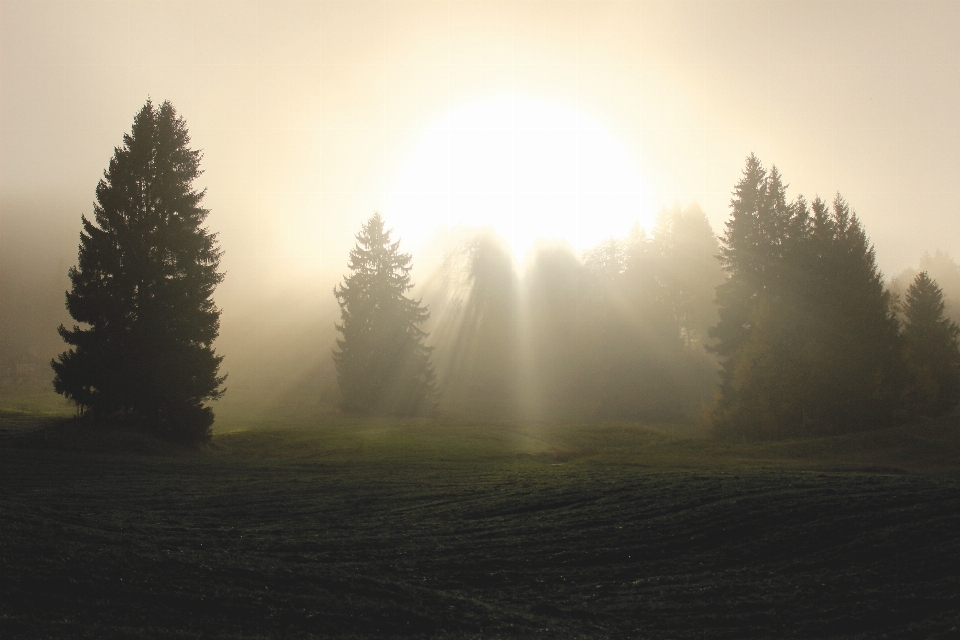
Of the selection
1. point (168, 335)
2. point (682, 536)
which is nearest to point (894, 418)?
point (682, 536)

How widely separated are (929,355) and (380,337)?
40.4 meters

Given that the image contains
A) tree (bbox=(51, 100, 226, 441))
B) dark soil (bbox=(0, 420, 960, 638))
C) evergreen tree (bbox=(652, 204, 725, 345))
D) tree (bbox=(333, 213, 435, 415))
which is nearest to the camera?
dark soil (bbox=(0, 420, 960, 638))

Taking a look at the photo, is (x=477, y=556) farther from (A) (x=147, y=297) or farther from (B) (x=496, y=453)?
(A) (x=147, y=297)

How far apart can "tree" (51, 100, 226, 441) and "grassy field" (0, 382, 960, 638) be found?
9.76m

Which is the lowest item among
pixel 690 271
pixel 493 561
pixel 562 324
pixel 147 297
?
pixel 493 561

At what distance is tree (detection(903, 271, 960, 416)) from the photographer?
33.3 m

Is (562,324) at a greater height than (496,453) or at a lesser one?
greater

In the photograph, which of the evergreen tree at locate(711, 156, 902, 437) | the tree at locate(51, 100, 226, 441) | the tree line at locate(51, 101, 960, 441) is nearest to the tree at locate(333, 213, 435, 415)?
the tree line at locate(51, 101, 960, 441)

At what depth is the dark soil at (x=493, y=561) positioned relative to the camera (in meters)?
5.55

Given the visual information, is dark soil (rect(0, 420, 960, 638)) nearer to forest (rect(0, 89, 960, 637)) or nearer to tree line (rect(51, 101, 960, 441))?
forest (rect(0, 89, 960, 637))

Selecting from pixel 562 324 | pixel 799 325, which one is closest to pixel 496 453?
pixel 799 325

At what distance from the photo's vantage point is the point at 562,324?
64062 millimetres

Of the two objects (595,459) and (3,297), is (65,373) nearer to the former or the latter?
(595,459)

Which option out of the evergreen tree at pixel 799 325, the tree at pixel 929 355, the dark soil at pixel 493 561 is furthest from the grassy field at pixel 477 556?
the tree at pixel 929 355
